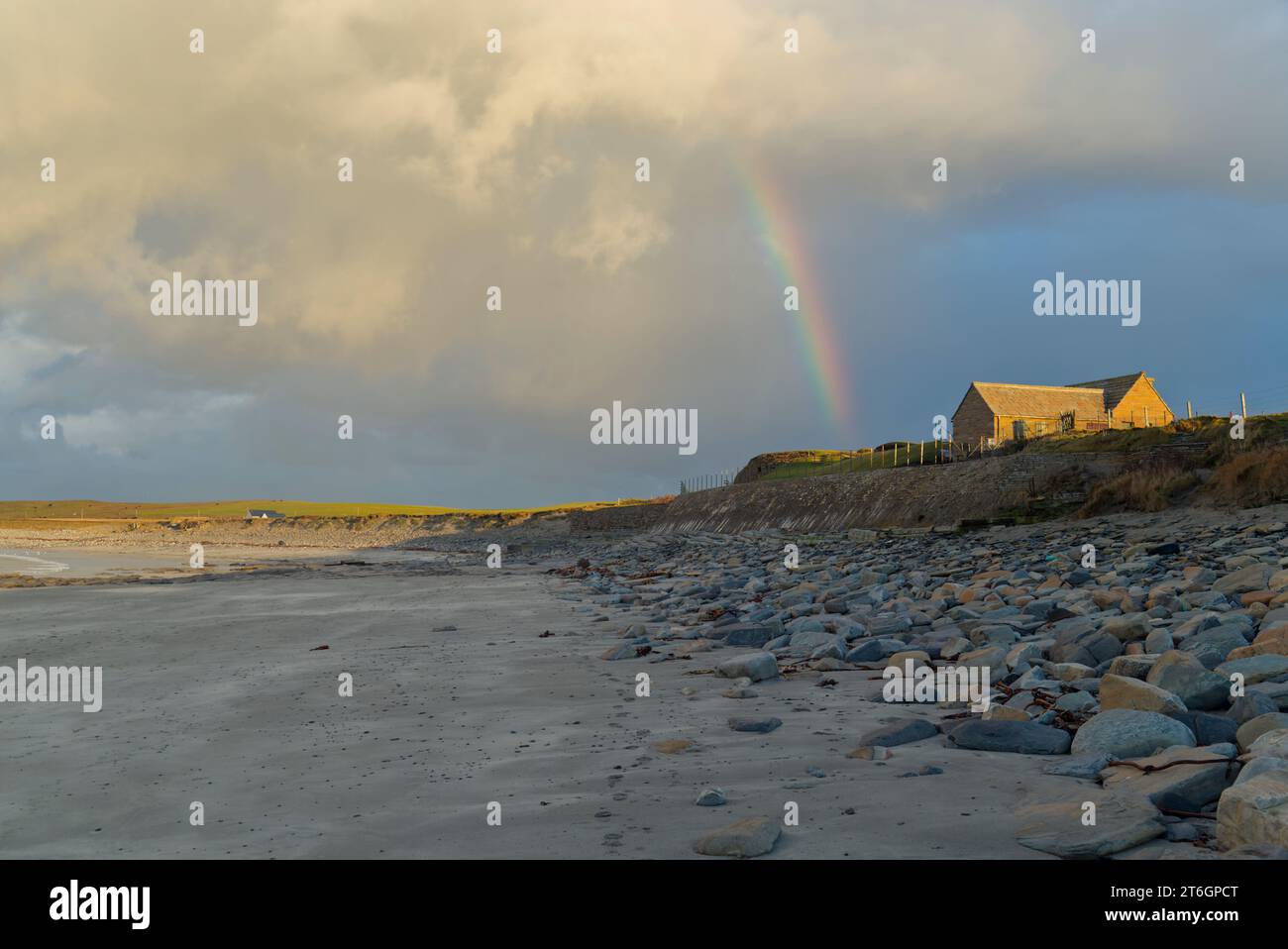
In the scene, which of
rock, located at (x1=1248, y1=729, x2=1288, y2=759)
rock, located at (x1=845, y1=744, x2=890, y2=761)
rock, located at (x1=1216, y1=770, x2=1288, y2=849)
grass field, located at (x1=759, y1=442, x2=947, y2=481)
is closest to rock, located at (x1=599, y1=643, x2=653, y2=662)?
rock, located at (x1=845, y1=744, x2=890, y2=761)

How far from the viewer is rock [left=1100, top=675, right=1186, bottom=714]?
4.82 m

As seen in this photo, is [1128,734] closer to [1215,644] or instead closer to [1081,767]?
[1081,767]

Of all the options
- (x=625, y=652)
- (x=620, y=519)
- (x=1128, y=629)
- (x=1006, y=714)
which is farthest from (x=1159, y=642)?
(x=620, y=519)

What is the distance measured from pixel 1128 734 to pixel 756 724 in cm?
211

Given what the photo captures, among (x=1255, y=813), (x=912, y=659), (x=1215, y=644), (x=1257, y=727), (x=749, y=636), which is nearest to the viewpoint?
(x=1255, y=813)

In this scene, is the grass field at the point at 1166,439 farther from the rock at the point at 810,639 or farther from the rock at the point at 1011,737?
the rock at the point at 1011,737

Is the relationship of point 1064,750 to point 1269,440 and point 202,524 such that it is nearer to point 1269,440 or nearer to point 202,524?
point 1269,440

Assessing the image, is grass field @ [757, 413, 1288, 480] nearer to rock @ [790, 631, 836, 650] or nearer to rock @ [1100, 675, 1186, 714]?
rock @ [790, 631, 836, 650]

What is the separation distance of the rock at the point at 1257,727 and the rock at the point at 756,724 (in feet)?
8.18

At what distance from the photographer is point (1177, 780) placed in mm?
3824

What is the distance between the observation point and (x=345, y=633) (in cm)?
1230

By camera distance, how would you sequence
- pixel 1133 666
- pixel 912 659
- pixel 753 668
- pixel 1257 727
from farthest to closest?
1. pixel 753 668
2. pixel 912 659
3. pixel 1133 666
4. pixel 1257 727

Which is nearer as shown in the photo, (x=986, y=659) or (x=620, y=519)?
(x=986, y=659)

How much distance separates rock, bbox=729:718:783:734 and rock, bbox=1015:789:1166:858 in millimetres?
2029
